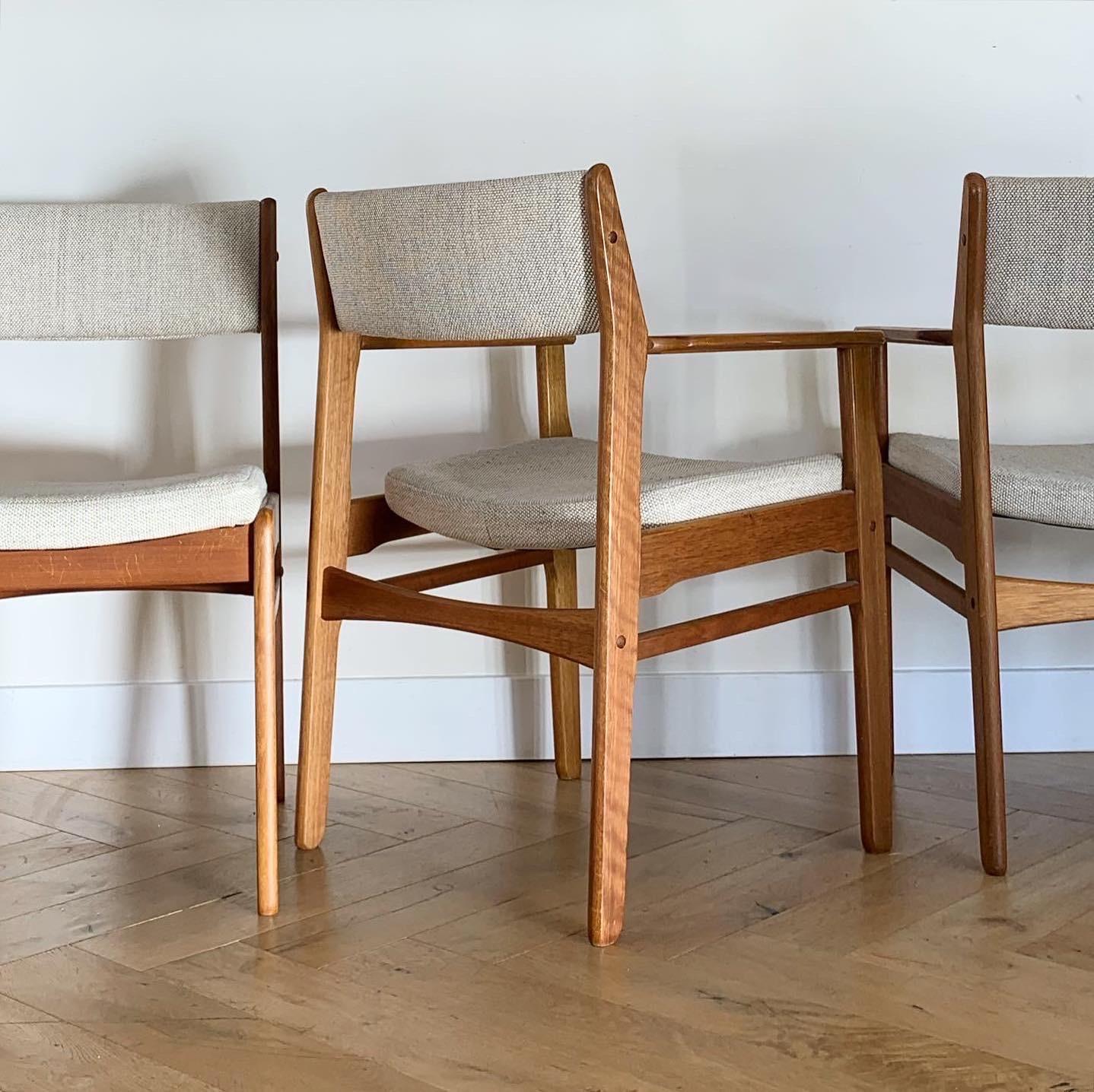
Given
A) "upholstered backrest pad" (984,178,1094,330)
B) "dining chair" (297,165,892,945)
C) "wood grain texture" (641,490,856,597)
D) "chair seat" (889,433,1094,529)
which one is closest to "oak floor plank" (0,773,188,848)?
"dining chair" (297,165,892,945)

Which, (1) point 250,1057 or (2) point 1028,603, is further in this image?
(2) point 1028,603

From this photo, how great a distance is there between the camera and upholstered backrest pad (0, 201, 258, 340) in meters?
1.86

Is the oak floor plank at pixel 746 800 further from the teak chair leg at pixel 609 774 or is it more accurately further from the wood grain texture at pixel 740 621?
the teak chair leg at pixel 609 774

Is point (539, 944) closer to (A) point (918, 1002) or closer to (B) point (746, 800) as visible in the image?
(A) point (918, 1002)

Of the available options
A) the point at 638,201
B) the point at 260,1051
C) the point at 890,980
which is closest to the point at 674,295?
the point at 638,201

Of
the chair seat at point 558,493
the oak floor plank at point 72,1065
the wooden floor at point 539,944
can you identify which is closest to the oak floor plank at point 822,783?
the wooden floor at point 539,944

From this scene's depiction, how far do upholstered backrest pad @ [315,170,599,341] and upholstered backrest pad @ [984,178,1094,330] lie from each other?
468mm

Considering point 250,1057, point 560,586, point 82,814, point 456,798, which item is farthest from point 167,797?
point 250,1057

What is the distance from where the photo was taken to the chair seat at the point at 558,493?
→ 4.93 feet

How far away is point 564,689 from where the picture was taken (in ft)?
6.79

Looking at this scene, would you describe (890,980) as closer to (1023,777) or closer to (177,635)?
(1023,777)

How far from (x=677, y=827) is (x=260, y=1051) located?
74 cm

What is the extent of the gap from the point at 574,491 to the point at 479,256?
0.28m

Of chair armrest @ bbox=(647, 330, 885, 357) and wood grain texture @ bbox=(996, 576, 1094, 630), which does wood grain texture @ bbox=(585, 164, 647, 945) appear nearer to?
chair armrest @ bbox=(647, 330, 885, 357)
